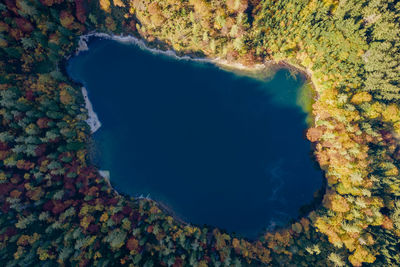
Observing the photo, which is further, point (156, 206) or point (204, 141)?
point (204, 141)

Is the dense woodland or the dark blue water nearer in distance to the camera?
the dense woodland

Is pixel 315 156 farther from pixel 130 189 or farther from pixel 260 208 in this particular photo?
pixel 130 189

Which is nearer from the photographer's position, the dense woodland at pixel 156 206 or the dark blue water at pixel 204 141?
the dense woodland at pixel 156 206

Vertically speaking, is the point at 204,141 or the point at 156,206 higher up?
the point at 204,141
